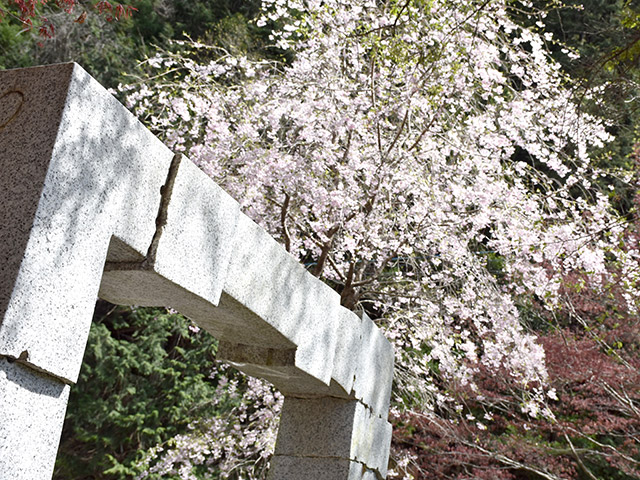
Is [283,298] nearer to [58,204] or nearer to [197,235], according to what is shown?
[197,235]

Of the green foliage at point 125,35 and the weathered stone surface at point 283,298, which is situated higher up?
the green foliage at point 125,35

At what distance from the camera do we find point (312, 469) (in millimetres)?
4027

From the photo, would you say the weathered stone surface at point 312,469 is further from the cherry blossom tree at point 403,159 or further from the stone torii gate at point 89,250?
the cherry blossom tree at point 403,159

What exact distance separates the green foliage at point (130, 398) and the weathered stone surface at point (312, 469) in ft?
16.5

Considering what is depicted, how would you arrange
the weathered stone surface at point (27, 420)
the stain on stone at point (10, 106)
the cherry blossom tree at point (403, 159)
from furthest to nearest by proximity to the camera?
the cherry blossom tree at point (403, 159) → the stain on stone at point (10, 106) → the weathered stone surface at point (27, 420)

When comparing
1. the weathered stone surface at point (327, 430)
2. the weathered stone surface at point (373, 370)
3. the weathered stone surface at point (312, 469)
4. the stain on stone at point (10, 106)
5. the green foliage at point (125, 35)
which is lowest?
the weathered stone surface at point (312, 469)

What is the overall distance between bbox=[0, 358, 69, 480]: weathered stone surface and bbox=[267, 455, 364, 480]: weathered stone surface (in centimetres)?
224

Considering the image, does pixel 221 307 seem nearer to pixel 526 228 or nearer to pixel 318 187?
pixel 318 187

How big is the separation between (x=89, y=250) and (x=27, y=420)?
55 cm

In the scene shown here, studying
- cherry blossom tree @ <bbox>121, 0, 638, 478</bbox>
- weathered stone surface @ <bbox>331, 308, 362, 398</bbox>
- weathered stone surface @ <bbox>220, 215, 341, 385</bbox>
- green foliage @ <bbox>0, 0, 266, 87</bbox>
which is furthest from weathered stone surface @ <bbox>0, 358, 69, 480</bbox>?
green foliage @ <bbox>0, 0, 266, 87</bbox>

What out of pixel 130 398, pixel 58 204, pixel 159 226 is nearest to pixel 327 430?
pixel 159 226

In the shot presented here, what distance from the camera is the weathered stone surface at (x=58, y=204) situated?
74.5 inches

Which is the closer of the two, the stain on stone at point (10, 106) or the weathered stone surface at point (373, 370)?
the stain on stone at point (10, 106)

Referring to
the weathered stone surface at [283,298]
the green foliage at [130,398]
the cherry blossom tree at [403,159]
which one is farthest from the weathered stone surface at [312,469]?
the green foliage at [130,398]
